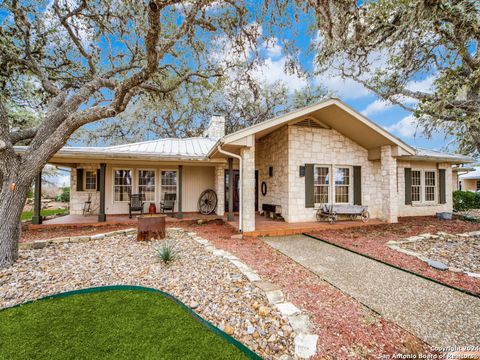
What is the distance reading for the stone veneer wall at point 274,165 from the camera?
761 centimetres

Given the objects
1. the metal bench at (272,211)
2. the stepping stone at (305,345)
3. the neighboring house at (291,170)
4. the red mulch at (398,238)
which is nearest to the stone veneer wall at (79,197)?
the neighboring house at (291,170)

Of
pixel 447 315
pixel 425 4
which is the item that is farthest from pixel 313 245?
pixel 425 4

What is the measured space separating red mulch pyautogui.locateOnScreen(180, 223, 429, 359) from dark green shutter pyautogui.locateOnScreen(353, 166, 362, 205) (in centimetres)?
509

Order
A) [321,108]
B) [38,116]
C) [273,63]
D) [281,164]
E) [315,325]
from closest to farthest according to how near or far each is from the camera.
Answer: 1. [315,325]
2. [273,63]
3. [321,108]
4. [281,164]
5. [38,116]

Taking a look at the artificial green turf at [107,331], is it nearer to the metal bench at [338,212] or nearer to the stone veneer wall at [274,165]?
the stone veneer wall at [274,165]

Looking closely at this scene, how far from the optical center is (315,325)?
2381 mm

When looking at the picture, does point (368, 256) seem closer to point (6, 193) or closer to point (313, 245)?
point (313, 245)

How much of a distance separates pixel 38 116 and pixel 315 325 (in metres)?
16.4

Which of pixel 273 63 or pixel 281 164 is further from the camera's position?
pixel 281 164

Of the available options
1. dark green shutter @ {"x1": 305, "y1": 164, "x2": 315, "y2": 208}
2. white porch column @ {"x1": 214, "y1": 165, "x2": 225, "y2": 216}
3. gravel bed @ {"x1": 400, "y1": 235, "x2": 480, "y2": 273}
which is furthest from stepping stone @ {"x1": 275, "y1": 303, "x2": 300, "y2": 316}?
white porch column @ {"x1": 214, "y1": 165, "x2": 225, "y2": 216}

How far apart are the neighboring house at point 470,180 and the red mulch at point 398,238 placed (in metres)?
18.3

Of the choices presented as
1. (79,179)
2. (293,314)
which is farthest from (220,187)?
(293,314)

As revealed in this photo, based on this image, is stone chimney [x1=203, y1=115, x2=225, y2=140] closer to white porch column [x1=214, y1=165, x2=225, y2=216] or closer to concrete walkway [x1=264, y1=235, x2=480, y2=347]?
white porch column [x1=214, y1=165, x2=225, y2=216]

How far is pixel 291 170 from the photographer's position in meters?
7.39
